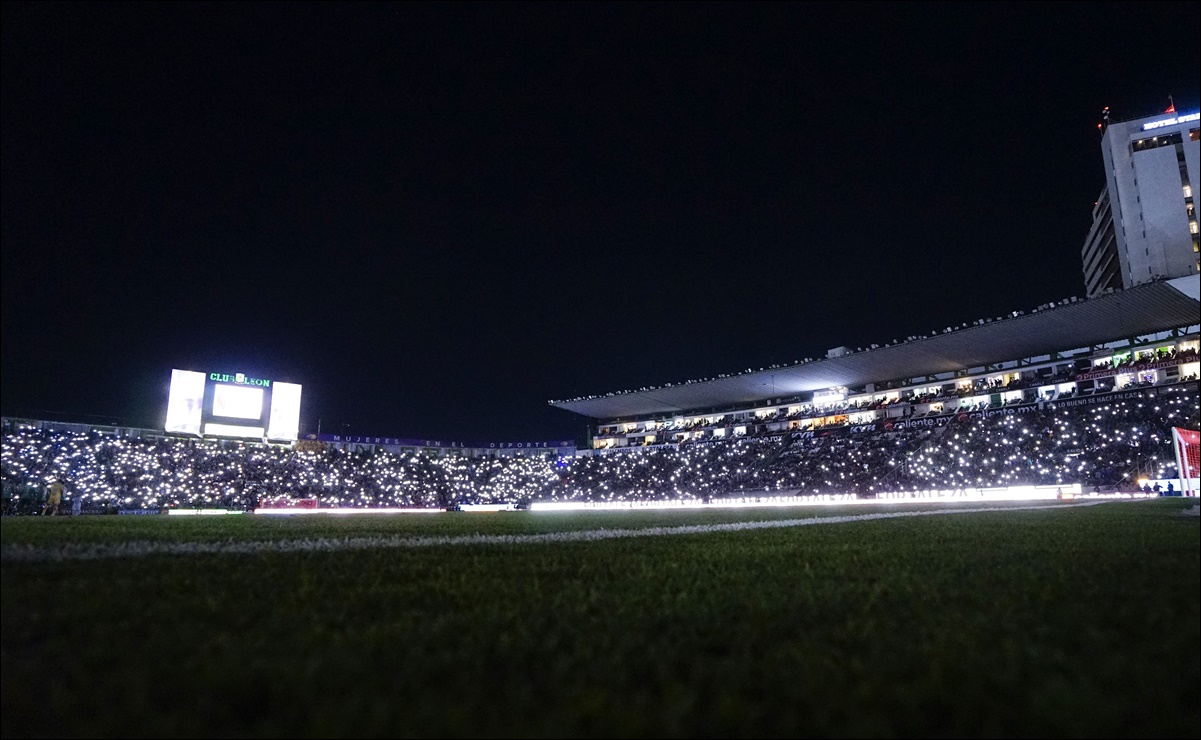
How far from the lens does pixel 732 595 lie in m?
3.13

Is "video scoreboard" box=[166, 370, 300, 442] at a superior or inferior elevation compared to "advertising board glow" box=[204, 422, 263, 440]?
superior

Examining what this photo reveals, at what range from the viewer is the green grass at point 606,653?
1487 mm

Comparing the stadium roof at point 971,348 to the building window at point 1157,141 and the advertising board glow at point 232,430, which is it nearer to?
the building window at point 1157,141

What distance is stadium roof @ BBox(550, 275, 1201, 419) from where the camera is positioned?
35.1 metres

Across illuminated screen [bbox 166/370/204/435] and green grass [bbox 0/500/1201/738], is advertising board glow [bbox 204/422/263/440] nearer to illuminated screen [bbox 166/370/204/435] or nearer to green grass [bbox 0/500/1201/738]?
illuminated screen [bbox 166/370/204/435]

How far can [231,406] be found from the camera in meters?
37.5

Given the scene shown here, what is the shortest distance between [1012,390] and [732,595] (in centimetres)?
4888

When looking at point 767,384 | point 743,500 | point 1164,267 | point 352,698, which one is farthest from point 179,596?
point 1164,267

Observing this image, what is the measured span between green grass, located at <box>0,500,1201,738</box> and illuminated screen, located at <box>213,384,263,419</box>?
124ft

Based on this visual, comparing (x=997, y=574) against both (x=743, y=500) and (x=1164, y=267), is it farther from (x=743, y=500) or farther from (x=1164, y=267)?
(x=1164, y=267)

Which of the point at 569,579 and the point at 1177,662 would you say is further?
the point at 569,579

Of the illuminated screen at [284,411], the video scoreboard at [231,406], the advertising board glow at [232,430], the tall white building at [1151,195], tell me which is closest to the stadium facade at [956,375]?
the tall white building at [1151,195]

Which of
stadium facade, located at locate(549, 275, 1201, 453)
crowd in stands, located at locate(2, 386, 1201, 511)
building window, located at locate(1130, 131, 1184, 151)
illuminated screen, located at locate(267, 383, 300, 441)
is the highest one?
building window, located at locate(1130, 131, 1184, 151)

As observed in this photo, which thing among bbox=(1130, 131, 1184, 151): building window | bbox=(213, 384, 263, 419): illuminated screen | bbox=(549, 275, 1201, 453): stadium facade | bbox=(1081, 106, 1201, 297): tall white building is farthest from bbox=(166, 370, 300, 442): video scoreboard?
bbox=(1130, 131, 1184, 151): building window
